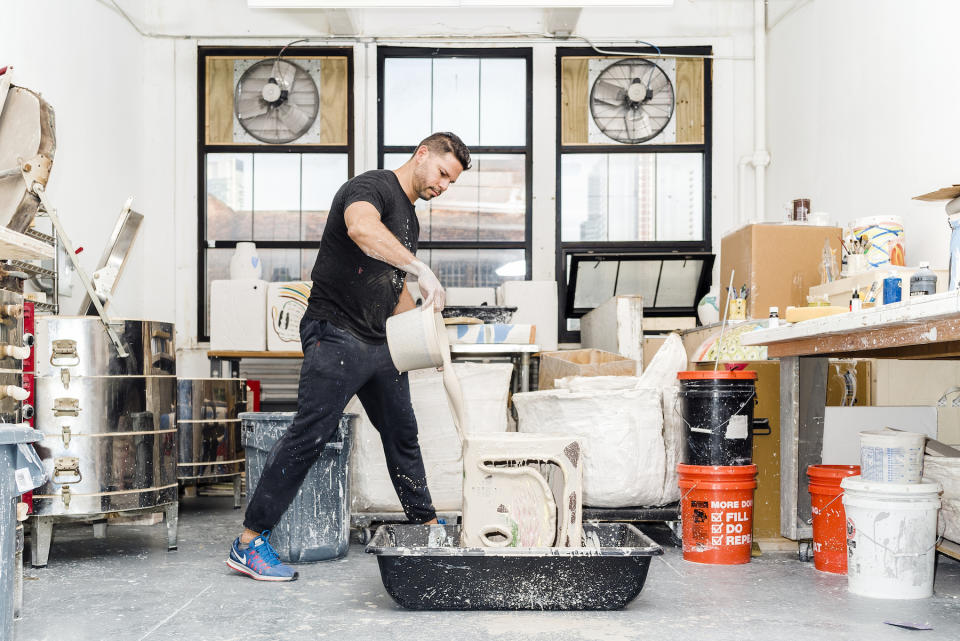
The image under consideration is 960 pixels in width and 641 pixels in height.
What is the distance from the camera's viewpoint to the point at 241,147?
634 centimetres

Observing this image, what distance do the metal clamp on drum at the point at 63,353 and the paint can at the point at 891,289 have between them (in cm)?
260

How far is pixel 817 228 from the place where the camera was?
415cm

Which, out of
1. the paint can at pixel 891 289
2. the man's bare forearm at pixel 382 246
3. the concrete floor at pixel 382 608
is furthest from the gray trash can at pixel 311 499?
the paint can at pixel 891 289

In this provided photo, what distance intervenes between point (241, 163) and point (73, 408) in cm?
369

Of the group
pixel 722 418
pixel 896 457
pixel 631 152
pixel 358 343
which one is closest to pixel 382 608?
pixel 358 343

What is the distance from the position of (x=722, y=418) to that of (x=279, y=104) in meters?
4.39

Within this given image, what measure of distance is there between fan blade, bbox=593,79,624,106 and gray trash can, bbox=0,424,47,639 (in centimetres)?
513

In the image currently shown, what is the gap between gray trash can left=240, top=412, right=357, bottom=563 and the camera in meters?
3.07

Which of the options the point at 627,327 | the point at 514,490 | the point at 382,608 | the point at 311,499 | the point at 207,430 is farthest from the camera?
the point at 627,327

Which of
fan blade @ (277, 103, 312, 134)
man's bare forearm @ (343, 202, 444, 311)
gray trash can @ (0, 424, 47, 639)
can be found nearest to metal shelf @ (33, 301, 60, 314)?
man's bare forearm @ (343, 202, 444, 311)

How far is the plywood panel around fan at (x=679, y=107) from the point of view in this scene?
6312 millimetres

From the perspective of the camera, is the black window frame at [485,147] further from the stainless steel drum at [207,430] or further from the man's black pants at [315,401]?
the man's black pants at [315,401]

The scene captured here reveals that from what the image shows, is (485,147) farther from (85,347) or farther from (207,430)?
(85,347)

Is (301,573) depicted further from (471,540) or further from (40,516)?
(40,516)
